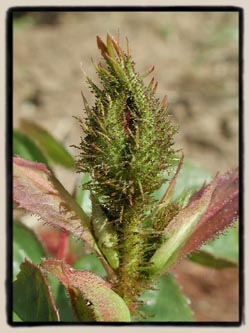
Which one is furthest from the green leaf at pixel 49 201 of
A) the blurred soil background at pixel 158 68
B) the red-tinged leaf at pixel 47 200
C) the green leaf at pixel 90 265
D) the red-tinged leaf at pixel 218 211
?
the blurred soil background at pixel 158 68

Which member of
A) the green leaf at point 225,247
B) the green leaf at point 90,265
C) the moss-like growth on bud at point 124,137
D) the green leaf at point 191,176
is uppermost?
the green leaf at point 191,176

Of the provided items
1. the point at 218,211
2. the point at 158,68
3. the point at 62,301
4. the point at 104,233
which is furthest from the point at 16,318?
the point at 158,68

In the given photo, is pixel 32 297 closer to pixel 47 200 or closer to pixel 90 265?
pixel 47 200

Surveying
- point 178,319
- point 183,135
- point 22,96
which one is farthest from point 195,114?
point 178,319

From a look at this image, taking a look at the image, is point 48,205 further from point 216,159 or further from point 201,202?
point 216,159

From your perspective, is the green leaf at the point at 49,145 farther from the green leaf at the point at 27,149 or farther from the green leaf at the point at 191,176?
the green leaf at the point at 191,176

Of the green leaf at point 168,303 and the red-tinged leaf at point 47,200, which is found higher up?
the red-tinged leaf at point 47,200
